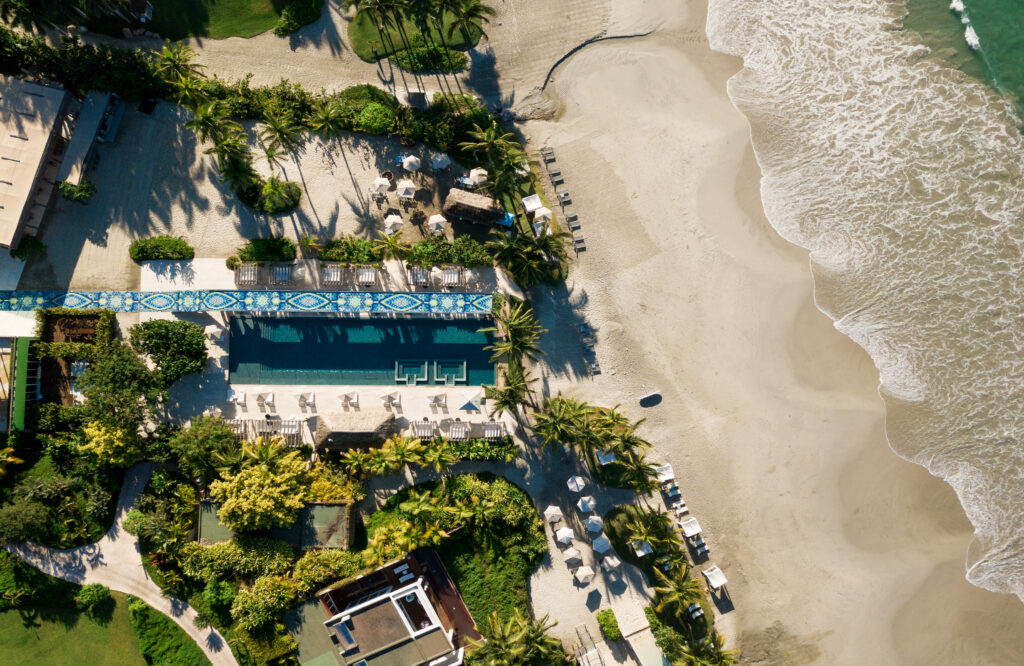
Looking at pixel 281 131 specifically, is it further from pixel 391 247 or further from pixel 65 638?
pixel 65 638

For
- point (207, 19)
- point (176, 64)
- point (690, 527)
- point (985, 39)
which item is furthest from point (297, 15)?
point (985, 39)

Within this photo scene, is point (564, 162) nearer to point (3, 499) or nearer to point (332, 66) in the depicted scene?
point (332, 66)

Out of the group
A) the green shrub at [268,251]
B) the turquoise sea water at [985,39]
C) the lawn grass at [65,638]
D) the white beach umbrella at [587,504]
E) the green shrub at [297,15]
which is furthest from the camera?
the turquoise sea water at [985,39]

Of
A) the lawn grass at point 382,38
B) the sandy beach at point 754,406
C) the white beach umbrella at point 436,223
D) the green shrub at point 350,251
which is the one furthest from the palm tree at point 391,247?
the lawn grass at point 382,38

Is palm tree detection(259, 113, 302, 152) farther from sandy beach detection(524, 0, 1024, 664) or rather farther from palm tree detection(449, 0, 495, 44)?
sandy beach detection(524, 0, 1024, 664)

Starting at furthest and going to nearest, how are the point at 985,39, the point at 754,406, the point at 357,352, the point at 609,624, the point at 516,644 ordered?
the point at 985,39
the point at 754,406
the point at 357,352
the point at 609,624
the point at 516,644

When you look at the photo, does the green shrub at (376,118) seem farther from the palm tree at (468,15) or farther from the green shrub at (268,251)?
the green shrub at (268,251)
